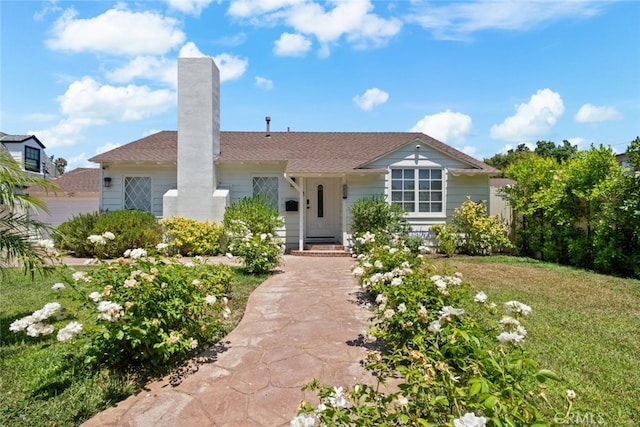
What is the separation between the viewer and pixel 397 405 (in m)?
1.63

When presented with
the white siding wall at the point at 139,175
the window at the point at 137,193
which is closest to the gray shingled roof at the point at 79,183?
the white siding wall at the point at 139,175

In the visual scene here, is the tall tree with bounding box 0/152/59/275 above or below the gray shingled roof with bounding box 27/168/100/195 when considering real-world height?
below

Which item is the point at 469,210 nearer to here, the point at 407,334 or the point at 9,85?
the point at 407,334

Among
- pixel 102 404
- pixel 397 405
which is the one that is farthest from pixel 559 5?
→ pixel 102 404

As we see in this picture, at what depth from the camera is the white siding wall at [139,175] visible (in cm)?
1208

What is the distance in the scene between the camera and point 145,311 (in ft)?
10.4

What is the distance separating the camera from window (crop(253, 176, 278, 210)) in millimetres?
12344

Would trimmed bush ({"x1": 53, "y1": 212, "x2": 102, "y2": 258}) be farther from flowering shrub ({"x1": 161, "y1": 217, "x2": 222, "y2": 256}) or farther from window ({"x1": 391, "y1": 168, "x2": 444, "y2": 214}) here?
window ({"x1": 391, "y1": 168, "x2": 444, "y2": 214})

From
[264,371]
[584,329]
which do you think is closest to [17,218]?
[264,371]

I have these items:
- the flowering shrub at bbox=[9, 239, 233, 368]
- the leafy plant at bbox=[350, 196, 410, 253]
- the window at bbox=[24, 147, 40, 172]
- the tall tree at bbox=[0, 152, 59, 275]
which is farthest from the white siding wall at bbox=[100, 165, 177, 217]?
the window at bbox=[24, 147, 40, 172]

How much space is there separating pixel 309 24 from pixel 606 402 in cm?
899

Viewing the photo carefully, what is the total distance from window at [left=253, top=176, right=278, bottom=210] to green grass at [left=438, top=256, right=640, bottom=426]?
272 inches

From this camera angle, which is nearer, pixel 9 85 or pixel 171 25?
pixel 9 85

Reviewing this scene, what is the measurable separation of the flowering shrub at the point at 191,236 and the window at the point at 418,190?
6.35 m
